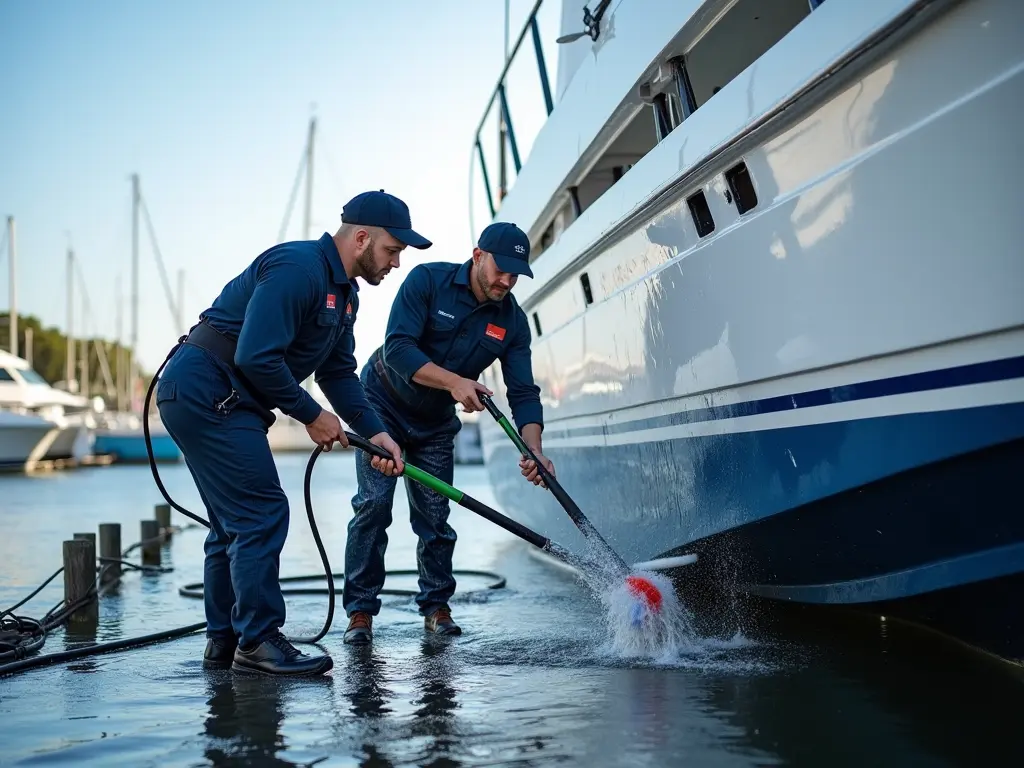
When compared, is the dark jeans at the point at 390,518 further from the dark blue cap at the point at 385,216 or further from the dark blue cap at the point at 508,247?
the dark blue cap at the point at 385,216

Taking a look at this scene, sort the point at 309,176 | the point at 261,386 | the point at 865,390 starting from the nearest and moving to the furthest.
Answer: the point at 865,390
the point at 261,386
the point at 309,176

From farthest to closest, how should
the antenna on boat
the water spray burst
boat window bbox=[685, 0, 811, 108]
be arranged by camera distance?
the antenna on boat, boat window bbox=[685, 0, 811, 108], the water spray burst

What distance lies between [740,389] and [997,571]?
45.0 inches

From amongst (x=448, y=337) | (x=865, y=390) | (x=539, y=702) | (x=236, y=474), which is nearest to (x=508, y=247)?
(x=448, y=337)

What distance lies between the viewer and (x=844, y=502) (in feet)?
11.6

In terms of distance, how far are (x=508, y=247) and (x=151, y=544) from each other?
478cm

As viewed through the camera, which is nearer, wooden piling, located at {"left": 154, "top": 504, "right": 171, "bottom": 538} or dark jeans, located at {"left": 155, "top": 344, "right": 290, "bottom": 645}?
dark jeans, located at {"left": 155, "top": 344, "right": 290, "bottom": 645}

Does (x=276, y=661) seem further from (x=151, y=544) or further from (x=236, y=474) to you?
(x=151, y=544)

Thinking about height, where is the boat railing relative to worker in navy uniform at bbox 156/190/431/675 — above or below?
above

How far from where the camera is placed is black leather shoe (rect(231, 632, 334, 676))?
3770mm

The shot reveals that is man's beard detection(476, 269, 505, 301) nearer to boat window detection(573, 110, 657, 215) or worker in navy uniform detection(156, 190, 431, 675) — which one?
worker in navy uniform detection(156, 190, 431, 675)

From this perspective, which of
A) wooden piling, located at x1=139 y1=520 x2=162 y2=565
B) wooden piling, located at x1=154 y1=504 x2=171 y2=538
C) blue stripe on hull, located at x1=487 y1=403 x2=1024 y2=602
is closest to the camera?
blue stripe on hull, located at x1=487 y1=403 x2=1024 y2=602

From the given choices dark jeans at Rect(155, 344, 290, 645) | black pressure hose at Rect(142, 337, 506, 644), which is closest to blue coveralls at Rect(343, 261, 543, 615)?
black pressure hose at Rect(142, 337, 506, 644)

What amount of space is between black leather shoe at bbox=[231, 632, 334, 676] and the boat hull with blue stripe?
5.17ft
